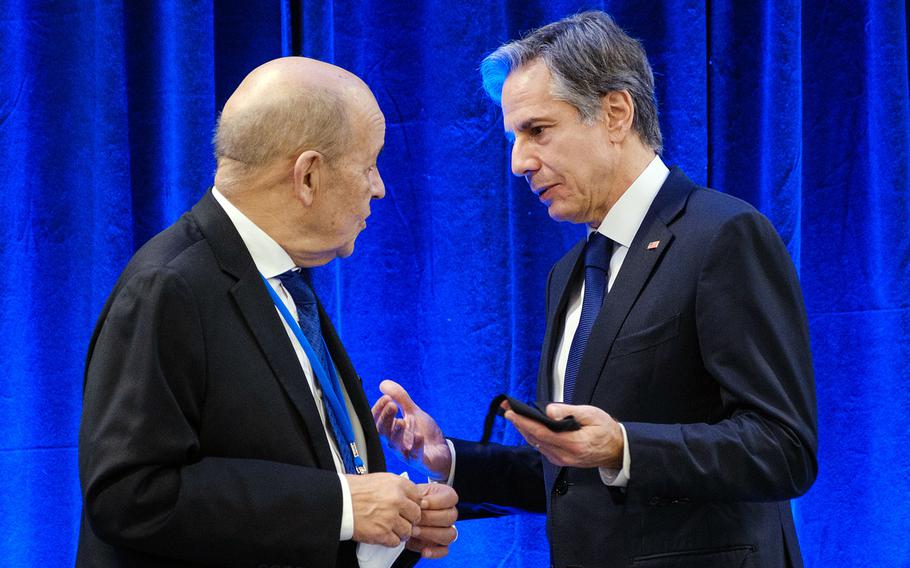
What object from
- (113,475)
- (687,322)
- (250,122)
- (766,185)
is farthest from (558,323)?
(766,185)

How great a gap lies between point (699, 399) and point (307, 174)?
75 centimetres

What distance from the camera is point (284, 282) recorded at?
1616mm

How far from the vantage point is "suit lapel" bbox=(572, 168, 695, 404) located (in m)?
1.67

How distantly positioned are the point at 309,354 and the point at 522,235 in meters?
1.55

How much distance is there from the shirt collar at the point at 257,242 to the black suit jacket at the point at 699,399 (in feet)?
1.84

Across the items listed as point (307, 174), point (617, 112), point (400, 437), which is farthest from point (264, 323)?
point (617, 112)

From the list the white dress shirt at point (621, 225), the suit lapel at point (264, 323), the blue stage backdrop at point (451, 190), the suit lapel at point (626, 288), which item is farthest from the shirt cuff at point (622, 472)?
the blue stage backdrop at point (451, 190)

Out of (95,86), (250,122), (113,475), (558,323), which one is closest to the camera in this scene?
(113,475)

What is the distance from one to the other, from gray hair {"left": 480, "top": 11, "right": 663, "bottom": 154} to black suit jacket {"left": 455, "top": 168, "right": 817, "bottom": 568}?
27 centimetres

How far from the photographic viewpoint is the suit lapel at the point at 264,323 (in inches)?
56.7

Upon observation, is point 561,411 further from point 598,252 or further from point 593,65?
point 593,65

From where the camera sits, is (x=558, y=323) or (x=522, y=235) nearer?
(x=558, y=323)

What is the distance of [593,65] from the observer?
6.18ft

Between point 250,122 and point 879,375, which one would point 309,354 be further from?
point 879,375
